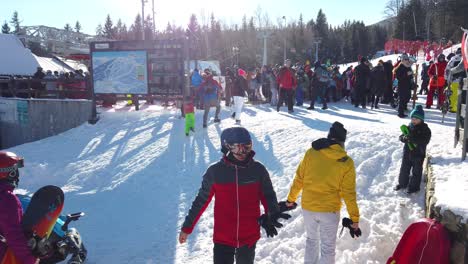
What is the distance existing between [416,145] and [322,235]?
2494 millimetres

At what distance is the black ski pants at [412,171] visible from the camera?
5898 mm

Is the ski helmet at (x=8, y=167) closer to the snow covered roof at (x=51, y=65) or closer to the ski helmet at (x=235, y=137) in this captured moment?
the ski helmet at (x=235, y=137)

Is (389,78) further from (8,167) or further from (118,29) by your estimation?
(118,29)

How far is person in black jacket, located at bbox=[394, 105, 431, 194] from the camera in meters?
5.78

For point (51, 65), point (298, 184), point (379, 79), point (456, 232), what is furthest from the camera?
point (51, 65)

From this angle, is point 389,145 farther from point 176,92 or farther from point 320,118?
point 176,92

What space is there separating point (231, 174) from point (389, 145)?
5312 mm

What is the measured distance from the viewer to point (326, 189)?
4.05m

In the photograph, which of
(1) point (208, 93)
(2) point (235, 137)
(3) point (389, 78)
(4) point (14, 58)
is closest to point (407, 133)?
(2) point (235, 137)

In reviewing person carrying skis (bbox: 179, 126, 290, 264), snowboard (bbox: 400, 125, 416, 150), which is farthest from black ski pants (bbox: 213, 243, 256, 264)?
snowboard (bbox: 400, 125, 416, 150)

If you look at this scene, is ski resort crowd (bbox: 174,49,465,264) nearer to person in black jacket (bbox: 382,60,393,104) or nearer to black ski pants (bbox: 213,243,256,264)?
black ski pants (bbox: 213,243,256,264)

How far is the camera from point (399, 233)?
516cm

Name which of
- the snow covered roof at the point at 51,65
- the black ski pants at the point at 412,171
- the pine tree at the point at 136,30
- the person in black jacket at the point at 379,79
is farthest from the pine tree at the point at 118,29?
the black ski pants at the point at 412,171

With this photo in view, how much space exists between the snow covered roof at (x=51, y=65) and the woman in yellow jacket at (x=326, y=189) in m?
27.5
